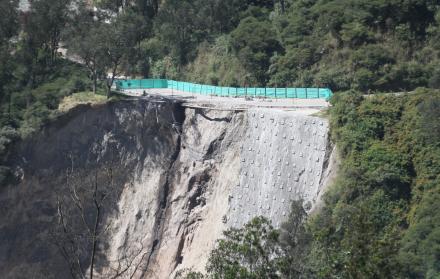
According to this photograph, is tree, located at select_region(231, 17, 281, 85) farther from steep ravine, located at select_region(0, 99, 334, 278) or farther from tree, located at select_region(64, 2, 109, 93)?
tree, located at select_region(64, 2, 109, 93)

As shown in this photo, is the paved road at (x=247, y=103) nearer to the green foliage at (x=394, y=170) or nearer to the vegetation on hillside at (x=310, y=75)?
the vegetation on hillside at (x=310, y=75)

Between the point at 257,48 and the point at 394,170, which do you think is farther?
the point at 257,48

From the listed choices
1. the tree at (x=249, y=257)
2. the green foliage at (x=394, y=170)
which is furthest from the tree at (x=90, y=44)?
the tree at (x=249, y=257)

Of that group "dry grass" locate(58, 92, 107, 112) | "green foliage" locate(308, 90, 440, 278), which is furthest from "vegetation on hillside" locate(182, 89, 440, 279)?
"dry grass" locate(58, 92, 107, 112)

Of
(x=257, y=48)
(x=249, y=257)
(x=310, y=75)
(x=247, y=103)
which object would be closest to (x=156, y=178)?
(x=247, y=103)

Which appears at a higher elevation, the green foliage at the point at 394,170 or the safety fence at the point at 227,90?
the safety fence at the point at 227,90

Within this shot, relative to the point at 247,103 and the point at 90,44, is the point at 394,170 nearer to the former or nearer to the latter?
the point at 247,103

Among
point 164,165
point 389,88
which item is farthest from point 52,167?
point 389,88
